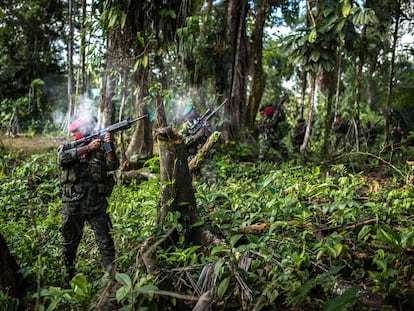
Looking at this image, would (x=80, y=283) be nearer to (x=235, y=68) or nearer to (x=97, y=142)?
(x=97, y=142)

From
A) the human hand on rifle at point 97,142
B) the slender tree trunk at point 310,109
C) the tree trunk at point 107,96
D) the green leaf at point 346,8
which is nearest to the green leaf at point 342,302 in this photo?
the human hand on rifle at point 97,142

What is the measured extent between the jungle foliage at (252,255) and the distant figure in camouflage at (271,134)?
300 cm

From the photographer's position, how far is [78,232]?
372 centimetres

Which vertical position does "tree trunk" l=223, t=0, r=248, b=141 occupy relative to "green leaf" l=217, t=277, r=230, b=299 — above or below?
above

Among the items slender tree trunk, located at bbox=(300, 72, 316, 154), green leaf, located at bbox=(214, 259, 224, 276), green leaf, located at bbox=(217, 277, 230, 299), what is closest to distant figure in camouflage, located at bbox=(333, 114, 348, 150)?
slender tree trunk, located at bbox=(300, 72, 316, 154)

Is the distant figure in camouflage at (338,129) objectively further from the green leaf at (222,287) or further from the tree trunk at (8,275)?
the tree trunk at (8,275)

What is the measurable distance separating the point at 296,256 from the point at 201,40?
6.95 meters

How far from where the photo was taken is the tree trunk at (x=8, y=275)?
107 inches

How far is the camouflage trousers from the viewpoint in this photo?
3.64 m

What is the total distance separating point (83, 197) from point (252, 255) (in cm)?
169

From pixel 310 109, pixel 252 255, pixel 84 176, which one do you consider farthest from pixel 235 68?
pixel 252 255

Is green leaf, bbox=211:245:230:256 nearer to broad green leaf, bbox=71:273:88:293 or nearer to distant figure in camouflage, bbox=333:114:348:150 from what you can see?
broad green leaf, bbox=71:273:88:293

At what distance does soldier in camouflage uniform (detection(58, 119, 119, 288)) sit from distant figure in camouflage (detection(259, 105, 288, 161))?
5.04 metres

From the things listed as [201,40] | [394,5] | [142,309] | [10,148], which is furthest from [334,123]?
[142,309]
